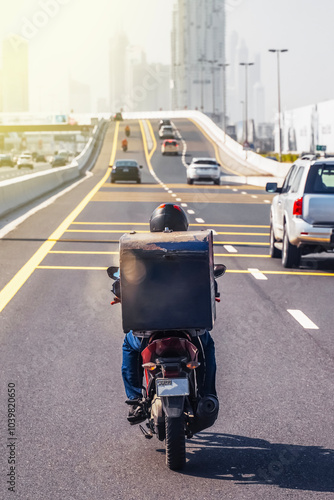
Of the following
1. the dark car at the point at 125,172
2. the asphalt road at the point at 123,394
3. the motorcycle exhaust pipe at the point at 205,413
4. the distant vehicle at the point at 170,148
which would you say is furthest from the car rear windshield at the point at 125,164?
the motorcycle exhaust pipe at the point at 205,413

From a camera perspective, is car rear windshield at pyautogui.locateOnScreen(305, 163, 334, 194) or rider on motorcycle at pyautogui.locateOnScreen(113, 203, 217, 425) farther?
car rear windshield at pyautogui.locateOnScreen(305, 163, 334, 194)

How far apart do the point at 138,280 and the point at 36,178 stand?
100 ft

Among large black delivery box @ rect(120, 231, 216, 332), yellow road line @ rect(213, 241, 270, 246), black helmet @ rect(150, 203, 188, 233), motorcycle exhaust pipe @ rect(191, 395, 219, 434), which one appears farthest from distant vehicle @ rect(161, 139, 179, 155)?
motorcycle exhaust pipe @ rect(191, 395, 219, 434)

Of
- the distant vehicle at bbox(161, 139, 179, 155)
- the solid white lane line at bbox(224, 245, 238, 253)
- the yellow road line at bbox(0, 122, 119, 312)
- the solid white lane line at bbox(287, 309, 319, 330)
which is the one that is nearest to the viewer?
→ the solid white lane line at bbox(287, 309, 319, 330)

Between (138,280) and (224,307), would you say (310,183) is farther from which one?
(138,280)

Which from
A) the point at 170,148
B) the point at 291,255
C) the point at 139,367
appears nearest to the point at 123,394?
the point at 139,367

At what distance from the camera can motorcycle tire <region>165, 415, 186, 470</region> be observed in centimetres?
500

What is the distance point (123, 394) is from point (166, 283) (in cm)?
181

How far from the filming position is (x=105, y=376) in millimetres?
7422

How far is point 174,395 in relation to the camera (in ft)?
16.1

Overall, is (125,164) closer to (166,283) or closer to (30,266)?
(30,266)

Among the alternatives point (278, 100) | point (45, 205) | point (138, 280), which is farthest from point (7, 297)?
point (278, 100)

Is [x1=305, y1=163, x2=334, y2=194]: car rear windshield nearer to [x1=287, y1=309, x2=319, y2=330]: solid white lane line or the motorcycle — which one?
[x1=287, y1=309, x2=319, y2=330]: solid white lane line

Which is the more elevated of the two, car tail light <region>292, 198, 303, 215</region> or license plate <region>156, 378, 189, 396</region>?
car tail light <region>292, 198, 303, 215</region>
